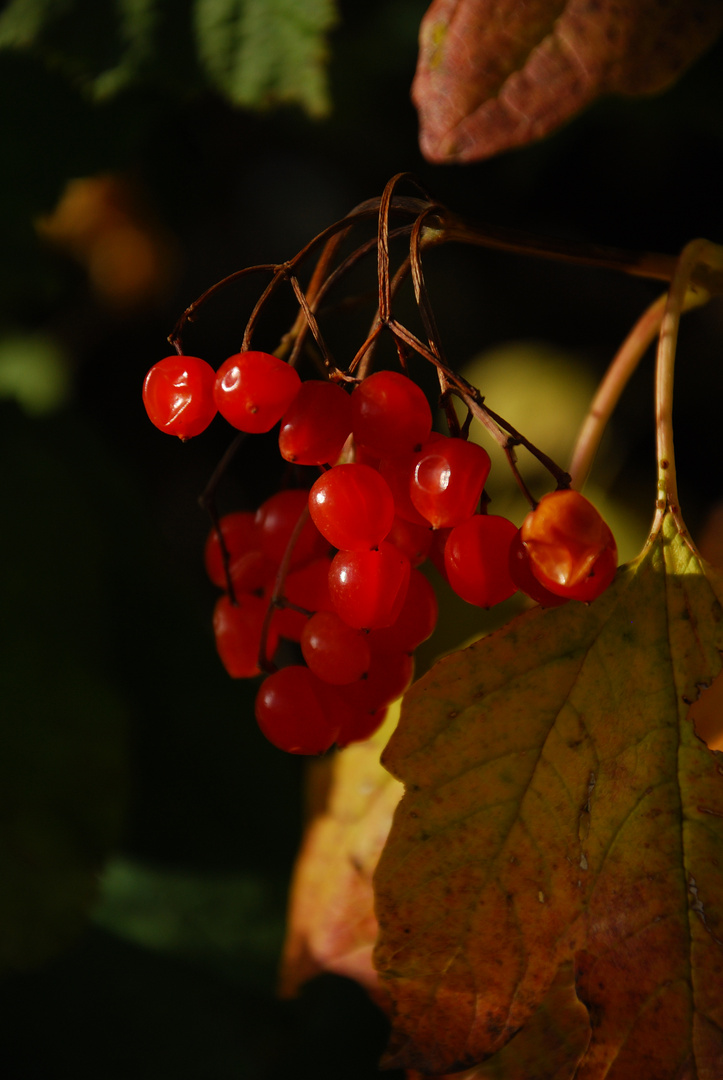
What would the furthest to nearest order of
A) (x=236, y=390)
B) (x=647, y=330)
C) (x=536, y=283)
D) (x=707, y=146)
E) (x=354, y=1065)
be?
1. (x=536, y=283)
2. (x=707, y=146)
3. (x=354, y=1065)
4. (x=647, y=330)
5. (x=236, y=390)

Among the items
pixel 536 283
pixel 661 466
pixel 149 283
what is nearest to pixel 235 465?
pixel 149 283

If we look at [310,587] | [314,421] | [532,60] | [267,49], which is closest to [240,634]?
[310,587]

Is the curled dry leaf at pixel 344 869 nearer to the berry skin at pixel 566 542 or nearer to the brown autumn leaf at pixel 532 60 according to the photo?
the berry skin at pixel 566 542

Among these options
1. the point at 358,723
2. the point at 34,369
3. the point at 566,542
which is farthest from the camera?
the point at 34,369

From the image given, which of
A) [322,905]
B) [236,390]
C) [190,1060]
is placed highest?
[236,390]

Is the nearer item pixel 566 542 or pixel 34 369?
pixel 566 542

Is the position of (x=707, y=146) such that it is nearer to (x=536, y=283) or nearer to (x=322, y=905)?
(x=536, y=283)

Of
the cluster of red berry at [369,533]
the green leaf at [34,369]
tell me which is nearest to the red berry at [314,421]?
the cluster of red berry at [369,533]

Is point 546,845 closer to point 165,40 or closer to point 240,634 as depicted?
point 240,634
